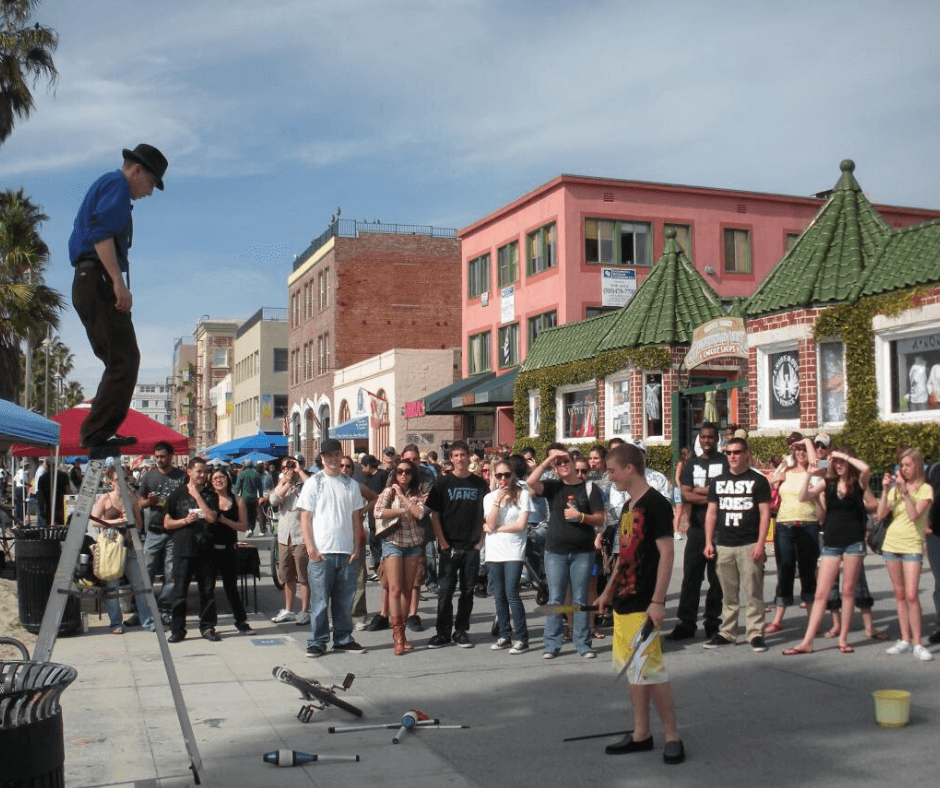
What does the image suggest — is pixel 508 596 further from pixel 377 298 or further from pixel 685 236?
pixel 377 298

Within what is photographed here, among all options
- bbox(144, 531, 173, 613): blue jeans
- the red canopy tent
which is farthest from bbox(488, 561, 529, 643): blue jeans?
the red canopy tent

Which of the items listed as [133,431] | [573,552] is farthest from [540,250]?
[573,552]

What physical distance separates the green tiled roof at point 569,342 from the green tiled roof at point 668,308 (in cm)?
111

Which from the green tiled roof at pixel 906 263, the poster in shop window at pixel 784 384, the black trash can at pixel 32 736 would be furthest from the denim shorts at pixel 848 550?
the poster in shop window at pixel 784 384

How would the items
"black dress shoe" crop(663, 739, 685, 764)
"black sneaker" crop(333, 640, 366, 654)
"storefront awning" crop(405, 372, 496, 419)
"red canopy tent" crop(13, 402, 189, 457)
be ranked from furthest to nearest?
"storefront awning" crop(405, 372, 496, 419), "red canopy tent" crop(13, 402, 189, 457), "black sneaker" crop(333, 640, 366, 654), "black dress shoe" crop(663, 739, 685, 764)

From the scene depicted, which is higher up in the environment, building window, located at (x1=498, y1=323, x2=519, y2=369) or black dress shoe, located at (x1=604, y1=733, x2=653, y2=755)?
building window, located at (x1=498, y1=323, x2=519, y2=369)

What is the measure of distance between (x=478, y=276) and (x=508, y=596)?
3133cm

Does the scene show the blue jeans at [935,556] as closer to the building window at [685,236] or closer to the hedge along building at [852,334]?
Answer: the hedge along building at [852,334]

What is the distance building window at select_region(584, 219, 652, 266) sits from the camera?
34.2m

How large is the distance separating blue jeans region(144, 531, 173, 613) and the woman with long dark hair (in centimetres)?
683

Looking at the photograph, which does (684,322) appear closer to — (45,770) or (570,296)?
(570,296)

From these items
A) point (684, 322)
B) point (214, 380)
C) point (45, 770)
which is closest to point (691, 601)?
point (45, 770)

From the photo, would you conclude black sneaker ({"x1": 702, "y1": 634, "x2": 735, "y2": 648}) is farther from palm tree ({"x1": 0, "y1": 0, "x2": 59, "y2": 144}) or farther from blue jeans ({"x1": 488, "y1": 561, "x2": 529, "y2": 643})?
palm tree ({"x1": 0, "y1": 0, "x2": 59, "y2": 144})

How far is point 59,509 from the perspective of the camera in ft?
73.6
